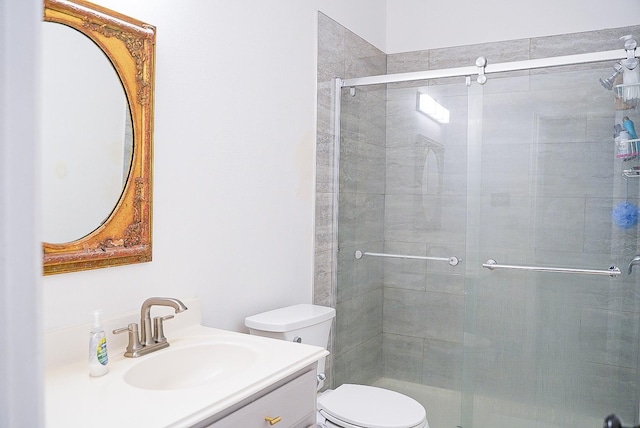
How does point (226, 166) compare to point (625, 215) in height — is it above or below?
above

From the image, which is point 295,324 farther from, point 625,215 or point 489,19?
point 489,19

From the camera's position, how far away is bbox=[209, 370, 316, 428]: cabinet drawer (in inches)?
50.1

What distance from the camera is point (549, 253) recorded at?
7.78ft

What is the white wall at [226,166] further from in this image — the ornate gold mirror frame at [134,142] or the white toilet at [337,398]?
the white toilet at [337,398]

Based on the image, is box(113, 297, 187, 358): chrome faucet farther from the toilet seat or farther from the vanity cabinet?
the toilet seat

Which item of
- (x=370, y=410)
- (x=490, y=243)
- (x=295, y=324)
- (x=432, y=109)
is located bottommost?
(x=370, y=410)

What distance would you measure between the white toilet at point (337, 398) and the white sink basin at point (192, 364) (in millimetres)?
335

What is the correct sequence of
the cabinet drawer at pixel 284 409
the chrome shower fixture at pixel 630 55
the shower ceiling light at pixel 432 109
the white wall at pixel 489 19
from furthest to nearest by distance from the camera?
the white wall at pixel 489 19 → the shower ceiling light at pixel 432 109 → the chrome shower fixture at pixel 630 55 → the cabinet drawer at pixel 284 409

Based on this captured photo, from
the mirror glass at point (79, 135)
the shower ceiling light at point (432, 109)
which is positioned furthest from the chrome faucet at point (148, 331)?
the shower ceiling light at point (432, 109)

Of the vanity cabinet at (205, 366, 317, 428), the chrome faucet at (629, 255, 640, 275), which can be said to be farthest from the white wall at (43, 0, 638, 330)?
the chrome faucet at (629, 255, 640, 275)

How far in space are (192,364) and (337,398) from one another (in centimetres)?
79

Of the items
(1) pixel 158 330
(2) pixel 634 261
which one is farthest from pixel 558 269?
(1) pixel 158 330

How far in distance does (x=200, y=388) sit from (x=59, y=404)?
31cm

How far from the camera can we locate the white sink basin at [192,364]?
149 cm
